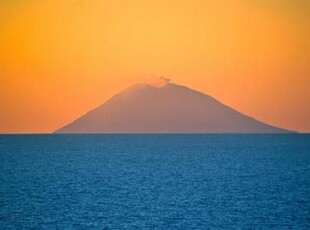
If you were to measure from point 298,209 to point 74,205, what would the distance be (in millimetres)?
24290

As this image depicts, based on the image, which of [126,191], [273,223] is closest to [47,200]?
[126,191]

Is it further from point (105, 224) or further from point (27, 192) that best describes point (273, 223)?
point (27, 192)

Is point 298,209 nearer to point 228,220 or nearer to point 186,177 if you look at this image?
point 228,220

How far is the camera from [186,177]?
319 ft

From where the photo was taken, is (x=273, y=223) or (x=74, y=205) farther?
(x=74, y=205)

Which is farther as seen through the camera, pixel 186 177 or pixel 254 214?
pixel 186 177

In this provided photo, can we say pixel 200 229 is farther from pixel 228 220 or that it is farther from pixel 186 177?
pixel 186 177

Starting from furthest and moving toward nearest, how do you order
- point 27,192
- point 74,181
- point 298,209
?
point 74,181 < point 27,192 < point 298,209

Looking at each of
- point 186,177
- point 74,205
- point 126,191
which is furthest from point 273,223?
point 186,177

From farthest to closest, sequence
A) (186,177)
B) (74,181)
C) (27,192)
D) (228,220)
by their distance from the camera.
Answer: (186,177), (74,181), (27,192), (228,220)

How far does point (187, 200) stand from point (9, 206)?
809 inches

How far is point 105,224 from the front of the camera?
2080 inches

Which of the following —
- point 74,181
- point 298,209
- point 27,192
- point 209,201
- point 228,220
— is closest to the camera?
point 228,220

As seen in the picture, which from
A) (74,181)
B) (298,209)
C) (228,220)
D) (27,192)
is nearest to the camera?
(228,220)
